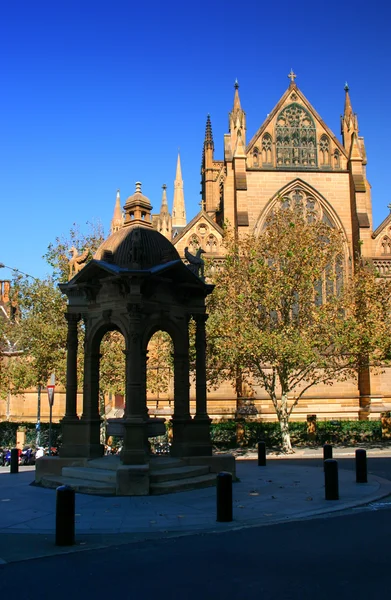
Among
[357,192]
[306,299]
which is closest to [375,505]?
[306,299]

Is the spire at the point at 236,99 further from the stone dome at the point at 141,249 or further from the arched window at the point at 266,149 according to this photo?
the stone dome at the point at 141,249

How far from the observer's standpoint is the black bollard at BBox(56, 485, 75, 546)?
7672 millimetres

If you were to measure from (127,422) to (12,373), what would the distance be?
20336 millimetres

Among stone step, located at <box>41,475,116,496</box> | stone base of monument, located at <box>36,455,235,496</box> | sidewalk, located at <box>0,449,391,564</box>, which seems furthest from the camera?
stone step, located at <box>41,475,116,496</box>

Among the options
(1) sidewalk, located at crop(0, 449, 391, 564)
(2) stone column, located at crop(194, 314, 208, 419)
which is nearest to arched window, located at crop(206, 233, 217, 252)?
(2) stone column, located at crop(194, 314, 208, 419)

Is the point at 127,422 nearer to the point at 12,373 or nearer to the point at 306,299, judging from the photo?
the point at 306,299

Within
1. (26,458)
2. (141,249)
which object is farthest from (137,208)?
(26,458)

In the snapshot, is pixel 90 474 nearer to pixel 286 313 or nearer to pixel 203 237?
pixel 286 313

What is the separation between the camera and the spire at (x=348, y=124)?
1486 inches

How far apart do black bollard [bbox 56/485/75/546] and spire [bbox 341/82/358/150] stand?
112ft

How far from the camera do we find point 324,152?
124ft

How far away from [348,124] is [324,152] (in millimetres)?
2584

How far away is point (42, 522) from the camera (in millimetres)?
9023

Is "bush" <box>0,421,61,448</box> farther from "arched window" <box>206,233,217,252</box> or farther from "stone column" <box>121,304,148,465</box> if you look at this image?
"stone column" <box>121,304,148,465</box>
